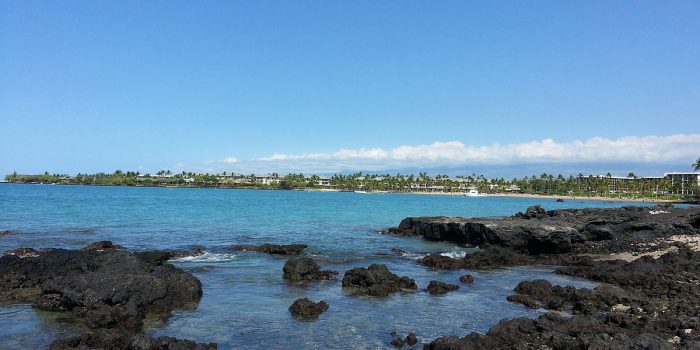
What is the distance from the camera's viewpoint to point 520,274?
997 inches

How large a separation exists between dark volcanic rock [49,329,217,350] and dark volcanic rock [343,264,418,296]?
28.7 ft

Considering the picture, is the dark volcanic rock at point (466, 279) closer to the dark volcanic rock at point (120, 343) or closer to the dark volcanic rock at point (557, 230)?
the dark volcanic rock at point (557, 230)

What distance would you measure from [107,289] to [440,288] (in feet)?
41.4

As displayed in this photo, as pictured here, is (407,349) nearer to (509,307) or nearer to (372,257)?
(509,307)

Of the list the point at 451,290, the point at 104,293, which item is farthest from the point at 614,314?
the point at 104,293

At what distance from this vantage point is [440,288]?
806 inches

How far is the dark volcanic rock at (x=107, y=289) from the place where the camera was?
50.6 ft

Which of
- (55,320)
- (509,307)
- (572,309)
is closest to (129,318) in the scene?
(55,320)

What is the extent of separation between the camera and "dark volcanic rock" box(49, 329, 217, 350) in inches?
486

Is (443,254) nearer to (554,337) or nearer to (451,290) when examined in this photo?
(451,290)

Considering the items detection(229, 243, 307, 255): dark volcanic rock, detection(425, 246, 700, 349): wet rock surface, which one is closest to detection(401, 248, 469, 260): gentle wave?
detection(229, 243, 307, 255): dark volcanic rock

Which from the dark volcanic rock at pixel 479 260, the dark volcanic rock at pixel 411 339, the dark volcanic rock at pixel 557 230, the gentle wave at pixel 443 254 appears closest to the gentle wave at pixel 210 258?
the gentle wave at pixel 443 254

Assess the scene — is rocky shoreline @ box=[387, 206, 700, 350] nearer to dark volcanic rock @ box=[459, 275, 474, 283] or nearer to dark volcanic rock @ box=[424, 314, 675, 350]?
dark volcanic rock @ box=[424, 314, 675, 350]

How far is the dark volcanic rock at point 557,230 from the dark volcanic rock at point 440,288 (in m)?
15.6
